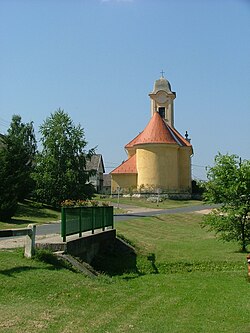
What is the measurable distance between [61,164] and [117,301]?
130 ft

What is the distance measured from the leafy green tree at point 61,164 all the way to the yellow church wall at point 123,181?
23.3 meters

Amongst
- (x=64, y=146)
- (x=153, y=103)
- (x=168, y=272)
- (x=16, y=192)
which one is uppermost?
(x=153, y=103)

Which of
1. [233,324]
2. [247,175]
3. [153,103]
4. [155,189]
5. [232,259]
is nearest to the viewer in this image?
[233,324]

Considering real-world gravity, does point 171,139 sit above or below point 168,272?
above

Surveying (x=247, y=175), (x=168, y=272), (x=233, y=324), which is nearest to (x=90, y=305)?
(x=233, y=324)

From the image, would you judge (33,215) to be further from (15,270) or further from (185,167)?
(185,167)

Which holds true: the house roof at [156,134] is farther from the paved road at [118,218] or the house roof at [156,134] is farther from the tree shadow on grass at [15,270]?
the tree shadow on grass at [15,270]

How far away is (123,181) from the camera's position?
241ft

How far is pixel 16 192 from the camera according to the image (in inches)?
1303

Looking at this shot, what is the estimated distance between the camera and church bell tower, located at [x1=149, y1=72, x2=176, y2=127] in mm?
85875

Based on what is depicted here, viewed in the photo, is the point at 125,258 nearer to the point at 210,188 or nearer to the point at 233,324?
the point at 210,188

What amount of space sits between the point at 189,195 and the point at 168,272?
55090mm

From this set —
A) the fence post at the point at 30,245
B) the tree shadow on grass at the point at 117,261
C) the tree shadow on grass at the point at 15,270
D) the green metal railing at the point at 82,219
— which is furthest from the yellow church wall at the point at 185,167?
the tree shadow on grass at the point at 15,270

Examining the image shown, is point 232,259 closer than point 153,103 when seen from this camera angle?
Yes
